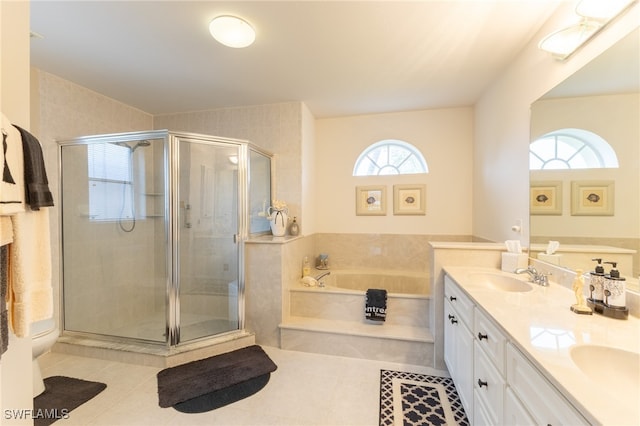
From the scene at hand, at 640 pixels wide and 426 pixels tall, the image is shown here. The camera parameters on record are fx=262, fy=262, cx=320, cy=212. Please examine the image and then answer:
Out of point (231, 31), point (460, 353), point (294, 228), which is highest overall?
point (231, 31)

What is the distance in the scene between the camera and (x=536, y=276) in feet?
5.39

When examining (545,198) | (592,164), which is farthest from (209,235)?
(592,164)

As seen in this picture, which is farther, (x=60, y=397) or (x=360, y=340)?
(x=360, y=340)

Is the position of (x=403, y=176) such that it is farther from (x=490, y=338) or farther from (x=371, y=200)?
(x=490, y=338)

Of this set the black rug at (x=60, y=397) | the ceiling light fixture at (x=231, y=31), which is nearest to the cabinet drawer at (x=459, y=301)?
the ceiling light fixture at (x=231, y=31)

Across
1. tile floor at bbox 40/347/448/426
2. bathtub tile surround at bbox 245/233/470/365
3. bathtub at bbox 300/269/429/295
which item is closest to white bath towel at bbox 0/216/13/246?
tile floor at bbox 40/347/448/426

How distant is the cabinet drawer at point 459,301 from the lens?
1.48m

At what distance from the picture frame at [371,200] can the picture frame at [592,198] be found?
2055mm

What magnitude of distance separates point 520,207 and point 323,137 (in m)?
2.40

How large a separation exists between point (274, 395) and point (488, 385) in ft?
4.53

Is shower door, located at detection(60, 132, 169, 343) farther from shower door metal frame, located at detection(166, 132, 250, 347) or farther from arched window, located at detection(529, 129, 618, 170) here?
arched window, located at detection(529, 129, 618, 170)

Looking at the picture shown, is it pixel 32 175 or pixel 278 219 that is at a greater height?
pixel 32 175

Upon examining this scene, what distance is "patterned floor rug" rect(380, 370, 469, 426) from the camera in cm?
164

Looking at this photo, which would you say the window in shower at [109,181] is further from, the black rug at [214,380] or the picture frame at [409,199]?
the picture frame at [409,199]
